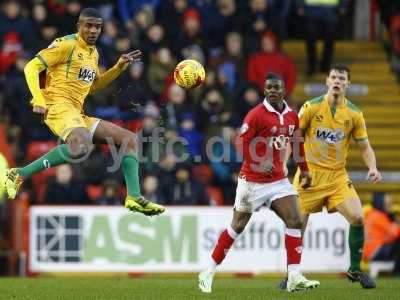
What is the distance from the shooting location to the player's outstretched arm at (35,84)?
13.5 meters

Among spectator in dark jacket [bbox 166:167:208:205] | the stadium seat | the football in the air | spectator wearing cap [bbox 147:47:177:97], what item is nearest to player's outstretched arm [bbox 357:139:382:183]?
the football in the air

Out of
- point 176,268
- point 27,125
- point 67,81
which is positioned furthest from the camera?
point 27,125

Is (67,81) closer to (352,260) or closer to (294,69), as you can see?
(352,260)

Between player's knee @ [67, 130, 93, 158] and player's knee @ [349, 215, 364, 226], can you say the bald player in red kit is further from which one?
player's knee @ [67, 130, 93, 158]

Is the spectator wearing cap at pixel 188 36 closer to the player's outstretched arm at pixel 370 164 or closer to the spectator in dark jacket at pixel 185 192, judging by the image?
the spectator in dark jacket at pixel 185 192

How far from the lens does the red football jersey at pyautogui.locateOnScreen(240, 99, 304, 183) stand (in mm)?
14273

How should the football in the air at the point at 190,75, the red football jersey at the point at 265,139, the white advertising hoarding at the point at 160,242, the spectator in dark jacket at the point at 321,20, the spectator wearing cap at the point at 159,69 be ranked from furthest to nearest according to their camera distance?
the spectator in dark jacket at the point at 321,20 < the spectator wearing cap at the point at 159,69 < the white advertising hoarding at the point at 160,242 < the football in the air at the point at 190,75 < the red football jersey at the point at 265,139

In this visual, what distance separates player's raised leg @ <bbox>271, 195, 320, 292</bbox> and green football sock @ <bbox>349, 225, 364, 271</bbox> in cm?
127

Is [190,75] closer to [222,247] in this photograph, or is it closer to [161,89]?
[222,247]

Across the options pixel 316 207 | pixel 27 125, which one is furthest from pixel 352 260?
pixel 27 125

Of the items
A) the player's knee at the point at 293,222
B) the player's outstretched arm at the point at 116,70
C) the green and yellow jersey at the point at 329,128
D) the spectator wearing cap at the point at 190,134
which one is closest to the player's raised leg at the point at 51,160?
the player's outstretched arm at the point at 116,70

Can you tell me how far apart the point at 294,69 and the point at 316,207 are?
8227 millimetres

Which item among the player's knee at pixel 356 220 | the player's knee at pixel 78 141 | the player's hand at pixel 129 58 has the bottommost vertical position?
the player's knee at pixel 356 220

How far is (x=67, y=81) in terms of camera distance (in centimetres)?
1432
